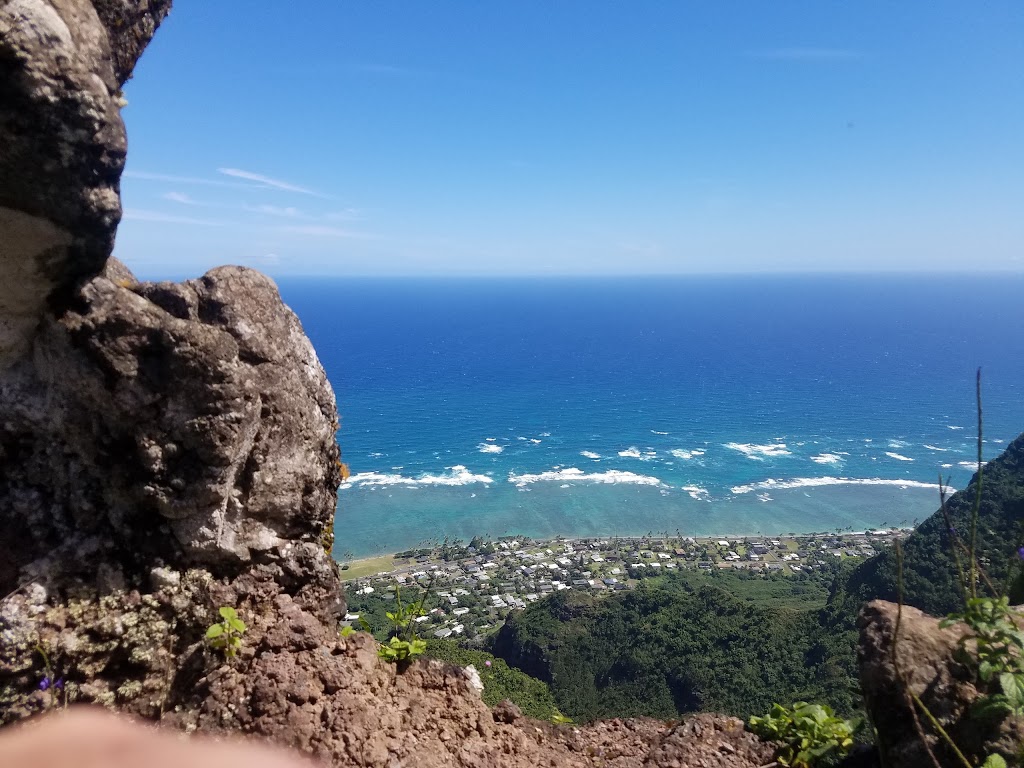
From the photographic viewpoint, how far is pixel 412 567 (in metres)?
58.5

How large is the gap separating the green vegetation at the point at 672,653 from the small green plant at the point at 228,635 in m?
27.3

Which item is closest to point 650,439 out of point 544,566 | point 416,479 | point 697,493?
point 697,493

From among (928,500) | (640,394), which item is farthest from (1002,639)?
(640,394)

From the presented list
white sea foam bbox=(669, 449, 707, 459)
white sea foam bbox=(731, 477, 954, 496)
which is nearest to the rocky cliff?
white sea foam bbox=(731, 477, 954, 496)

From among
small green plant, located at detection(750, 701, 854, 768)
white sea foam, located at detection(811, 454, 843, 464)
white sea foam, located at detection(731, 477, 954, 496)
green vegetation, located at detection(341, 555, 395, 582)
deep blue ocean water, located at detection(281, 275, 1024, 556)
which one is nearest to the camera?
small green plant, located at detection(750, 701, 854, 768)

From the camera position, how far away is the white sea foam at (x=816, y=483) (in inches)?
3155

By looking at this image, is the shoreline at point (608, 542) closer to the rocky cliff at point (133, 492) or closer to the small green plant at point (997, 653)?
the rocky cliff at point (133, 492)

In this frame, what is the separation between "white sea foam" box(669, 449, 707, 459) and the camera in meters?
92.7

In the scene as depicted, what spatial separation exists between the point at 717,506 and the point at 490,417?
4660 centimetres

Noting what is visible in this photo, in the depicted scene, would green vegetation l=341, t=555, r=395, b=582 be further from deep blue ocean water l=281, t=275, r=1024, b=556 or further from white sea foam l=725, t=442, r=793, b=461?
white sea foam l=725, t=442, r=793, b=461

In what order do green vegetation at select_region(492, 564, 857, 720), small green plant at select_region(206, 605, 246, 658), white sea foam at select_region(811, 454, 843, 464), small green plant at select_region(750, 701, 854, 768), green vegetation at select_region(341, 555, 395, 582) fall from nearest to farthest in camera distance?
1. small green plant at select_region(206, 605, 246, 658)
2. small green plant at select_region(750, 701, 854, 768)
3. green vegetation at select_region(492, 564, 857, 720)
4. green vegetation at select_region(341, 555, 395, 582)
5. white sea foam at select_region(811, 454, 843, 464)

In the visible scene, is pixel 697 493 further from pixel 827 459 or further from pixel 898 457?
pixel 898 457

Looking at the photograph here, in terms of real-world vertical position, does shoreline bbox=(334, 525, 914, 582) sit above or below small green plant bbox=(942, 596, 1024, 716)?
below

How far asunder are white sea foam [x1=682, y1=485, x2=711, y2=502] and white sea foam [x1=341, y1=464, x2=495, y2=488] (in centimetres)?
2673
